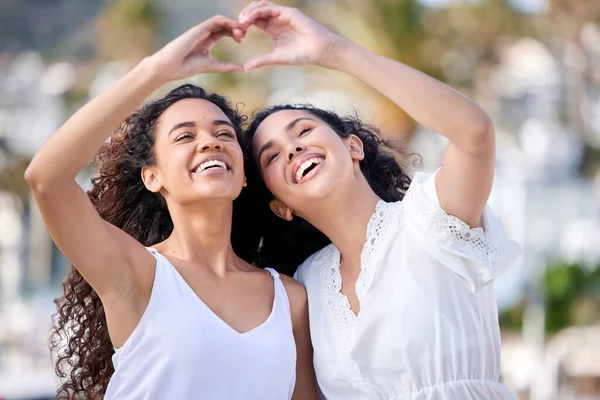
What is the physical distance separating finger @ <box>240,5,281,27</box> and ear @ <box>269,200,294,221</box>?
107 cm

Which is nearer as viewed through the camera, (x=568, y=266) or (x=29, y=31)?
(x=568, y=266)

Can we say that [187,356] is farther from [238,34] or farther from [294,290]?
[238,34]

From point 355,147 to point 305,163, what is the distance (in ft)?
1.42

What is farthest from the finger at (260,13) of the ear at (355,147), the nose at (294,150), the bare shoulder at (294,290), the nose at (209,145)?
the bare shoulder at (294,290)

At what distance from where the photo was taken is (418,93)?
3473 mm

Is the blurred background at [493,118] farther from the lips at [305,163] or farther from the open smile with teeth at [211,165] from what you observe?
the open smile with teeth at [211,165]

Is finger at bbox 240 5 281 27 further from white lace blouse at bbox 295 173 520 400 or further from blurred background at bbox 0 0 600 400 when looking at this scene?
blurred background at bbox 0 0 600 400

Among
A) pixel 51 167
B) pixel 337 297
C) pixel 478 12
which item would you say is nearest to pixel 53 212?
pixel 51 167

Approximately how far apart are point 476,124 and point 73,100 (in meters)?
47.2

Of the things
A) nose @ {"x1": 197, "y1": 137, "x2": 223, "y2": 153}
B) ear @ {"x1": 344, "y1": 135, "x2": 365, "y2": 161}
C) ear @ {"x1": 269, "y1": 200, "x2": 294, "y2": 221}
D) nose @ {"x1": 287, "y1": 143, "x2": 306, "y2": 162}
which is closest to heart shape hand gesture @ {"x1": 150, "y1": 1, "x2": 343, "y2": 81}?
nose @ {"x1": 197, "y1": 137, "x2": 223, "y2": 153}

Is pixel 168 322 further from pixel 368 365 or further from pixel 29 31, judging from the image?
pixel 29 31

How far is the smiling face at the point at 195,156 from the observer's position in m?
3.90

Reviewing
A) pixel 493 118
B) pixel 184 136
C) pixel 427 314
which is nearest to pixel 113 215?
pixel 184 136

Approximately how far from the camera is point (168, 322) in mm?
3701
